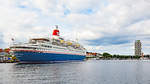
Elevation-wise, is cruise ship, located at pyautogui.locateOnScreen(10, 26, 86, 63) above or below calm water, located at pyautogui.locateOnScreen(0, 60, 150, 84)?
above

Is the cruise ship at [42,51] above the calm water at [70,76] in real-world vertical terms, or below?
above

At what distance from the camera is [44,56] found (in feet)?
292

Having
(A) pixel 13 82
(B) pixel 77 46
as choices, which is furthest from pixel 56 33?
(A) pixel 13 82

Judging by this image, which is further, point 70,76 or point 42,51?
point 42,51

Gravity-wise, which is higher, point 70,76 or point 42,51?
point 42,51

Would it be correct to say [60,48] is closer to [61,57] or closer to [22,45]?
[61,57]

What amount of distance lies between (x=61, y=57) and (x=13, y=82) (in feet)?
240

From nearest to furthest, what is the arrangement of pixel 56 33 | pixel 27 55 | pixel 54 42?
pixel 27 55 < pixel 54 42 < pixel 56 33

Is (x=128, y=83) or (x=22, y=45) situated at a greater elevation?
(x=22, y=45)

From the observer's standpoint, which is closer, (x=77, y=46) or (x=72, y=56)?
(x=72, y=56)

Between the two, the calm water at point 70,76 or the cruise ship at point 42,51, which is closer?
the calm water at point 70,76

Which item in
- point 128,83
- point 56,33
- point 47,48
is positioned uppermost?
point 56,33

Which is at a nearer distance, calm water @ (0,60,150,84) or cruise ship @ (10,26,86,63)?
calm water @ (0,60,150,84)

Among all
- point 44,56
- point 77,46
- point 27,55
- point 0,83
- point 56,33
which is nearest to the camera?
point 0,83
